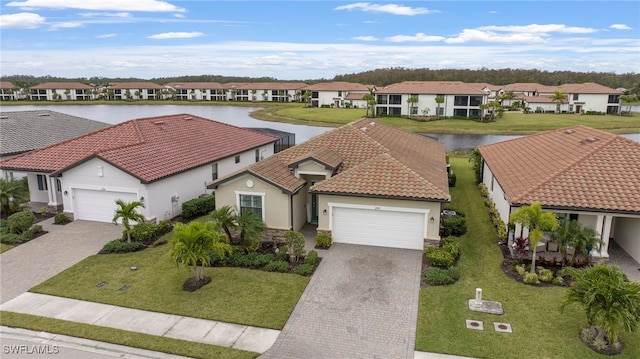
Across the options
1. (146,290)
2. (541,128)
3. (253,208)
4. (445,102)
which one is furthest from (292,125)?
(146,290)

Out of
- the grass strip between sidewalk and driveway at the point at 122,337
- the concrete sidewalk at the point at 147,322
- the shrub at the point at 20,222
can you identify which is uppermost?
the shrub at the point at 20,222

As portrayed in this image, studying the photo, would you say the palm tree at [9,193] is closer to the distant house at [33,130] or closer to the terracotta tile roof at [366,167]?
the distant house at [33,130]

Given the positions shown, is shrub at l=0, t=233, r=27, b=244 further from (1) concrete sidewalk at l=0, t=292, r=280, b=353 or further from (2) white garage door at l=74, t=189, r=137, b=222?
(1) concrete sidewalk at l=0, t=292, r=280, b=353

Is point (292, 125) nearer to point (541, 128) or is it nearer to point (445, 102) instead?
point (445, 102)

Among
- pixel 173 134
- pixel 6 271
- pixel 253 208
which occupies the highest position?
pixel 173 134

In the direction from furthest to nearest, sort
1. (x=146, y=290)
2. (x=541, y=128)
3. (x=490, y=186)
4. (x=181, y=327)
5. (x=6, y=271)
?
1. (x=541, y=128)
2. (x=490, y=186)
3. (x=6, y=271)
4. (x=146, y=290)
5. (x=181, y=327)

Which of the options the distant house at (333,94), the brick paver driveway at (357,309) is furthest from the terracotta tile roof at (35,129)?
the distant house at (333,94)

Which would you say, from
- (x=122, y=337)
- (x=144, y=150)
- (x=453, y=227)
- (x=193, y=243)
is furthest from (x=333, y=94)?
(x=122, y=337)
